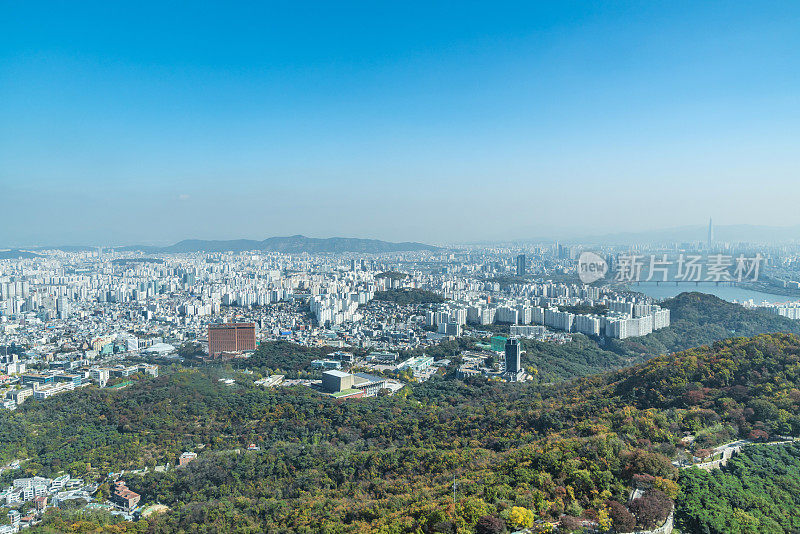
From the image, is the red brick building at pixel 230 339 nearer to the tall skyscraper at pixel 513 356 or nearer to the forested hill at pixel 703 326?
the tall skyscraper at pixel 513 356

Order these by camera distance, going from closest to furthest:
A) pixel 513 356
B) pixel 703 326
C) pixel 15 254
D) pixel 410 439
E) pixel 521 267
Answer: pixel 410 439
pixel 513 356
pixel 703 326
pixel 521 267
pixel 15 254

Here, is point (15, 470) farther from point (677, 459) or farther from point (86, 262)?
point (86, 262)

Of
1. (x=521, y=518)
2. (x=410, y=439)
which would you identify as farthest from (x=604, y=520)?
(x=410, y=439)

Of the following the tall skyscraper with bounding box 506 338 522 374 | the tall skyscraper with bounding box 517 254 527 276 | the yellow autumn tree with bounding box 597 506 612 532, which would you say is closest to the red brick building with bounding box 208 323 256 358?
the tall skyscraper with bounding box 506 338 522 374

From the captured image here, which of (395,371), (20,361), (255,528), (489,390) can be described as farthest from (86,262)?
(255,528)

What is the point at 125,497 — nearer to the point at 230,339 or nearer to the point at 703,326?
the point at 230,339
